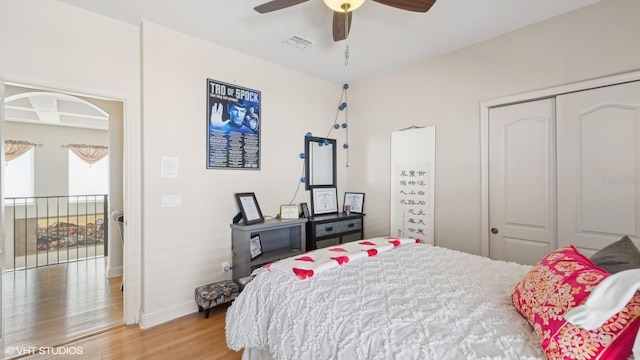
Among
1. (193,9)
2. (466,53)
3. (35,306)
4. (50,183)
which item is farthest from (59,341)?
(50,183)

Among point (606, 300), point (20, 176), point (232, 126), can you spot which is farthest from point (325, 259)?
point (20, 176)

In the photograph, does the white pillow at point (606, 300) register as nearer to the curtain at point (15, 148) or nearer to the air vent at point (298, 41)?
the air vent at point (298, 41)

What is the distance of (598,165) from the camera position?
7.22ft

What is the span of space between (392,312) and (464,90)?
8.48 ft

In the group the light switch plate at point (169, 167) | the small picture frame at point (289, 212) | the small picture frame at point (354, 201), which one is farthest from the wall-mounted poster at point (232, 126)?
the small picture frame at point (354, 201)

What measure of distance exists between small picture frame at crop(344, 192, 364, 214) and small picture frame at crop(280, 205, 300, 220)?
0.91 meters

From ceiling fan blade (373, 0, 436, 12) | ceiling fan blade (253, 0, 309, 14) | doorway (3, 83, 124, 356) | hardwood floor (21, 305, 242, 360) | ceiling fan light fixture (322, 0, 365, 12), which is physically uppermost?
ceiling fan blade (253, 0, 309, 14)

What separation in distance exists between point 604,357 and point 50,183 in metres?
9.11

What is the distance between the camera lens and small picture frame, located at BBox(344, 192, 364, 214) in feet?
12.6

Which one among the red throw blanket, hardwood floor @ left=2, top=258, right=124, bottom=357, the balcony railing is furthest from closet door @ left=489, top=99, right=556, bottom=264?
the balcony railing

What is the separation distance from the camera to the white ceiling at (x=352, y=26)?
2.23 m

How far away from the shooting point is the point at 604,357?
2.52 feet

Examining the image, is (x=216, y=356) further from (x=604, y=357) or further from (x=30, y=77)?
(x=30, y=77)

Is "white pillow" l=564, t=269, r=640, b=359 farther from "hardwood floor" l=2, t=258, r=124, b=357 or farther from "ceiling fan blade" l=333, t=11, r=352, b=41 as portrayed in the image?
"hardwood floor" l=2, t=258, r=124, b=357
